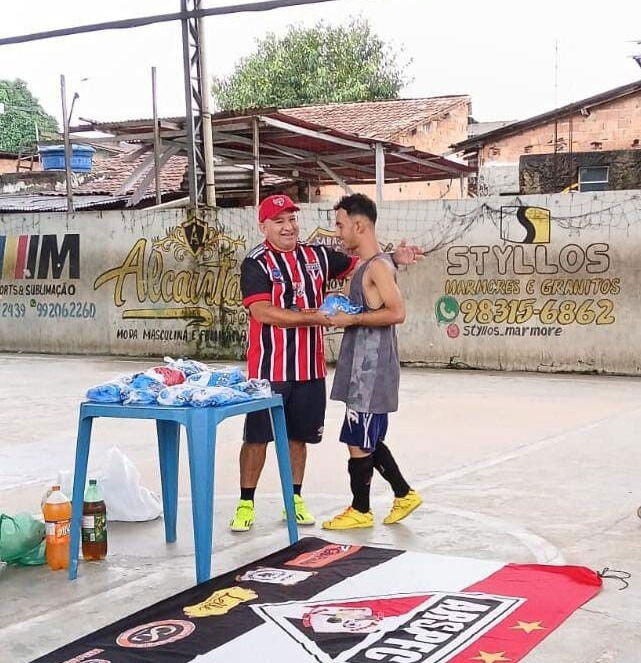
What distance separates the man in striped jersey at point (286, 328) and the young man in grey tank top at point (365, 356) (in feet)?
0.58

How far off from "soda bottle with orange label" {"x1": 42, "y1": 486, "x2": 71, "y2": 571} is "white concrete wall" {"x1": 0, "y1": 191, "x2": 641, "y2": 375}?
832cm

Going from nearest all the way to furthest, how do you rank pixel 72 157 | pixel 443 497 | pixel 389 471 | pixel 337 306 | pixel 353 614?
pixel 353 614 < pixel 337 306 < pixel 389 471 < pixel 443 497 < pixel 72 157

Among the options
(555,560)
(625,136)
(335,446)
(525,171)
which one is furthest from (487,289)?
(625,136)

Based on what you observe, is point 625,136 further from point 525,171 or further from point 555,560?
point 555,560

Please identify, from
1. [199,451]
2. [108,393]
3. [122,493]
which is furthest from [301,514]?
[108,393]

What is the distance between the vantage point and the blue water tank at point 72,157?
23.4 metres

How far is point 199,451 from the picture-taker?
174 inches

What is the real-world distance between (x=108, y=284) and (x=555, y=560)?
11.2 meters

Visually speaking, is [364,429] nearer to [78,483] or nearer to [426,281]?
[78,483]

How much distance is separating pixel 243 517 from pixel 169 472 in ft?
1.56

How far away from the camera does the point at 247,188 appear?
805 inches

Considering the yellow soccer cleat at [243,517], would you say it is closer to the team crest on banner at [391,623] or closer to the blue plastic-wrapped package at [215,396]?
the blue plastic-wrapped package at [215,396]

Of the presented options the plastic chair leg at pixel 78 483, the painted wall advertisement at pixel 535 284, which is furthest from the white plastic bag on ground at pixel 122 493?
the painted wall advertisement at pixel 535 284

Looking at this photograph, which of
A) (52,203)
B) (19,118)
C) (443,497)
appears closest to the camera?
(443,497)
